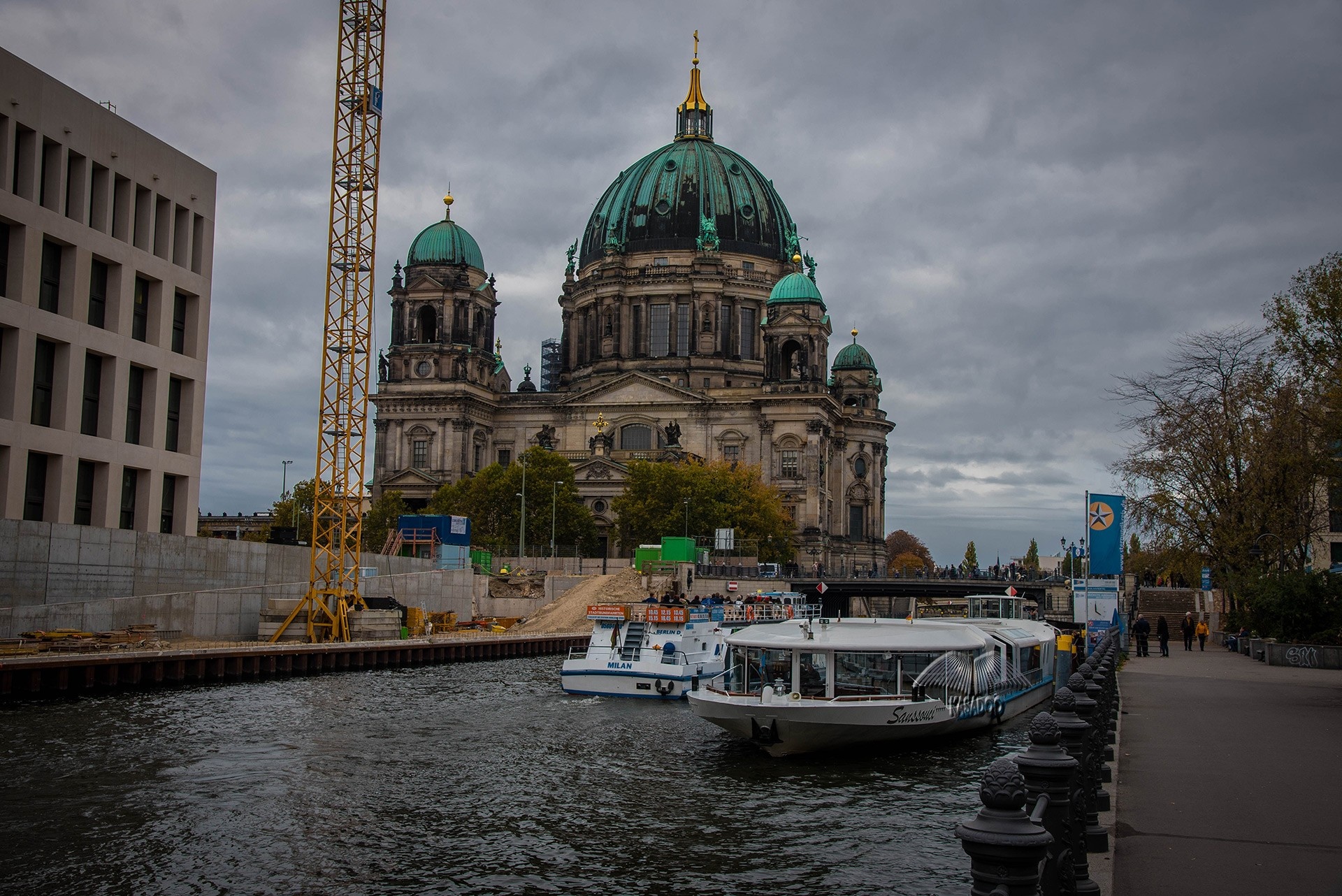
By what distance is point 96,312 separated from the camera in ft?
180

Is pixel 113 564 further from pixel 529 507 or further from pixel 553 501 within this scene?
pixel 529 507

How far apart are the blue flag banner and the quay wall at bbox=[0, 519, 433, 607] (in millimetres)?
37028

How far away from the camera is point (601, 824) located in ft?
78.6

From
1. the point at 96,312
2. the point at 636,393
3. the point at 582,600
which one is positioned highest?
the point at 636,393

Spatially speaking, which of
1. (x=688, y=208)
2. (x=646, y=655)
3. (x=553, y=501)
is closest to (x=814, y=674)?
(x=646, y=655)

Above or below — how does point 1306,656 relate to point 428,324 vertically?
below

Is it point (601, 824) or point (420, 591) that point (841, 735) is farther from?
point (420, 591)

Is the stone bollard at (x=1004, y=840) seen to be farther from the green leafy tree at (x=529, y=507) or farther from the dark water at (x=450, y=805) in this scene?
the green leafy tree at (x=529, y=507)

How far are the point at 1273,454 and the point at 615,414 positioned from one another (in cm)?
8545

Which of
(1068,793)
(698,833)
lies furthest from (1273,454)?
(1068,793)

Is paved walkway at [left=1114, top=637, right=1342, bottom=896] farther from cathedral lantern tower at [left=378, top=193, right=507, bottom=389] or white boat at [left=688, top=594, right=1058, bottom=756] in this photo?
cathedral lantern tower at [left=378, top=193, right=507, bottom=389]

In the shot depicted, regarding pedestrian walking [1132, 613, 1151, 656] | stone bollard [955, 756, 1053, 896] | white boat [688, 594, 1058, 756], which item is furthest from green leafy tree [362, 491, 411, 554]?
stone bollard [955, 756, 1053, 896]

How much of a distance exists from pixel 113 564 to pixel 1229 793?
4330 centimetres

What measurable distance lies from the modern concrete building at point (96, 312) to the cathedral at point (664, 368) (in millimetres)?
62136
